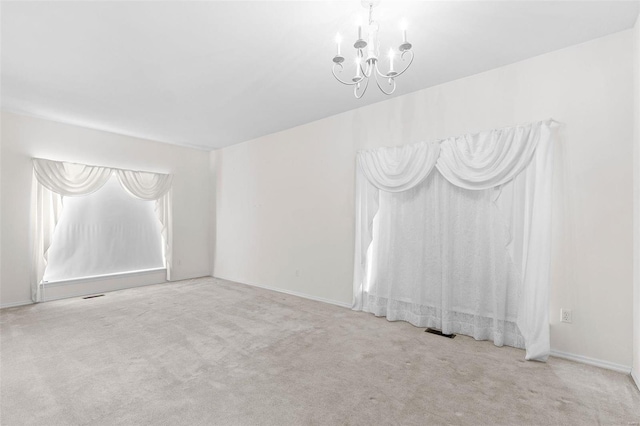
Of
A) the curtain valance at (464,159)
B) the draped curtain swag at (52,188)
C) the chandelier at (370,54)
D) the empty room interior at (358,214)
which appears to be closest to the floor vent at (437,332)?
the empty room interior at (358,214)

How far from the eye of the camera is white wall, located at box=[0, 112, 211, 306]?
4.21 m

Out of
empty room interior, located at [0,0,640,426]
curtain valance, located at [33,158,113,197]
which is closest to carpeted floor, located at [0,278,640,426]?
empty room interior, located at [0,0,640,426]

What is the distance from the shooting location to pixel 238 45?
2600mm

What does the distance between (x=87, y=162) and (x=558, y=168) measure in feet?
21.3

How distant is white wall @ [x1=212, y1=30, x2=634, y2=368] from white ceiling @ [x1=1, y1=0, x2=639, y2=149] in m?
0.21

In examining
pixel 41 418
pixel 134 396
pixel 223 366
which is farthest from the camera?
pixel 223 366

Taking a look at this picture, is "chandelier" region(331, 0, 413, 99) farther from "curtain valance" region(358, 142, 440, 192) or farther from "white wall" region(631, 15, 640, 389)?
"white wall" region(631, 15, 640, 389)

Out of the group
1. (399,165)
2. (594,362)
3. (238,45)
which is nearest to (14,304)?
(238,45)

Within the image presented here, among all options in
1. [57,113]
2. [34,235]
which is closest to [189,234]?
[34,235]

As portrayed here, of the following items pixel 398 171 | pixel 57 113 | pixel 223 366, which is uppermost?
pixel 57 113

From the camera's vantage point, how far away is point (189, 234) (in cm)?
622

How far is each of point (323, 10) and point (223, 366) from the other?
2930 millimetres

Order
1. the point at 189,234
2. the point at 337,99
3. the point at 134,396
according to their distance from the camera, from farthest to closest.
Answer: the point at 189,234, the point at 337,99, the point at 134,396

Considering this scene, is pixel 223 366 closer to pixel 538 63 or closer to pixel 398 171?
pixel 398 171
